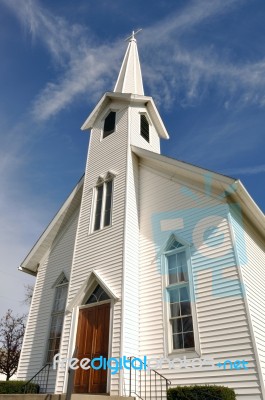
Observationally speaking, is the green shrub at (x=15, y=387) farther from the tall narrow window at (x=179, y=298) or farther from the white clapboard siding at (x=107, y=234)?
the tall narrow window at (x=179, y=298)

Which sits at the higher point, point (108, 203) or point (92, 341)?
point (108, 203)

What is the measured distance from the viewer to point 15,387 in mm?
9641

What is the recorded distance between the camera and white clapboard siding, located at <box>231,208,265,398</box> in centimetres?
718

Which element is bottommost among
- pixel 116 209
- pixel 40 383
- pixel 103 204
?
pixel 40 383

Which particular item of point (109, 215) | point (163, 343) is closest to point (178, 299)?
point (163, 343)

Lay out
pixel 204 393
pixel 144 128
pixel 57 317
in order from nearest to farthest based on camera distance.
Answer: pixel 204 393
pixel 57 317
pixel 144 128

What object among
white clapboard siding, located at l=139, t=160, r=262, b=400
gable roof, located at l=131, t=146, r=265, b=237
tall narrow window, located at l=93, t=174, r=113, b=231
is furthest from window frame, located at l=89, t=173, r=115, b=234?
gable roof, located at l=131, t=146, r=265, b=237

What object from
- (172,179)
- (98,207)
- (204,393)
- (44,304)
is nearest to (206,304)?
(204,393)

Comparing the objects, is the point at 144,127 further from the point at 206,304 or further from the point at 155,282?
the point at 206,304

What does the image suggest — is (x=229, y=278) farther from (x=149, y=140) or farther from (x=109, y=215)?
(x=149, y=140)

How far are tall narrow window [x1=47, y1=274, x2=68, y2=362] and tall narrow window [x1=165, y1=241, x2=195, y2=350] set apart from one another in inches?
184

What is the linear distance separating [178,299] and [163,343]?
3.89 ft

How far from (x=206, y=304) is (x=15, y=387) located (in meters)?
6.52

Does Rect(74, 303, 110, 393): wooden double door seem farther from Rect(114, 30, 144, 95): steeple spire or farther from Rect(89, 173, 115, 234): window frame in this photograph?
Rect(114, 30, 144, 95): steeple spire
